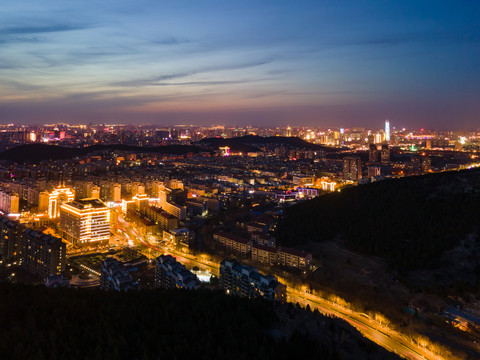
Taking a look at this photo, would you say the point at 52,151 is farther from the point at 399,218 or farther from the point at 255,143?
the point at 399,218

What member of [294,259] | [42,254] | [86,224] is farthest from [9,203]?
[294,259]

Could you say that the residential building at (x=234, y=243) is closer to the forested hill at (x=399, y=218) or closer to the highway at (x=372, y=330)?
the forested hill at (x=399, y=218)

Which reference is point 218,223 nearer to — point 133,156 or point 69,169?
point 69,169

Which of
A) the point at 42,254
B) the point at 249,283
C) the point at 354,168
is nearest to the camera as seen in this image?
the point at 249,283

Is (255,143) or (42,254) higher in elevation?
(255,143)

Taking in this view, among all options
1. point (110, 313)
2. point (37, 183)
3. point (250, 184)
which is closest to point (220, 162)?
point (250, 184)
